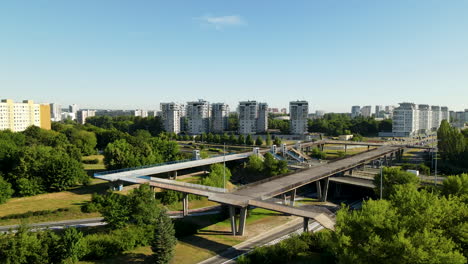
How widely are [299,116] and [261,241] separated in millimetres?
115919

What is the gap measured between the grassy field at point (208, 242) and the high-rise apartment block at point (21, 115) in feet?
402

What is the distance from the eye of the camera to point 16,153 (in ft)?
192

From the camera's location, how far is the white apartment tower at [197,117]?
15400 centimetres

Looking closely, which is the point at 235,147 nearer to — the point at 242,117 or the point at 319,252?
the point at 242,117

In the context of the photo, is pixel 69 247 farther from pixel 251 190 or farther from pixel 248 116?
pixel 248 116

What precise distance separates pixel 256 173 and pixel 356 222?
42685 millimetres

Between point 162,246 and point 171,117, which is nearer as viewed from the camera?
point 162,246

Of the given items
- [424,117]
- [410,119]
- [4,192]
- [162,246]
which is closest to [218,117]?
[410,119]

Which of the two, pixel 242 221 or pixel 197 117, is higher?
pixel 197 117

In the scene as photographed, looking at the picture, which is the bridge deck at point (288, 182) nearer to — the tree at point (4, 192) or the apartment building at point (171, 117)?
the tree at point (4, 192)

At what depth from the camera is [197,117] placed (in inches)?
6073

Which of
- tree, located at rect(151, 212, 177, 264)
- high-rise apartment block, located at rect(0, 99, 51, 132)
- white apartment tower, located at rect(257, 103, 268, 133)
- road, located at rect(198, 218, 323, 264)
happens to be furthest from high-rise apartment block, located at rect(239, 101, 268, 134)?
tree, located at rect(151, 212, 177, 264)

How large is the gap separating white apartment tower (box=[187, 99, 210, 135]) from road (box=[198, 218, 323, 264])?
4478 inches

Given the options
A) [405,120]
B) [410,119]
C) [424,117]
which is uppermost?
[424,117]
